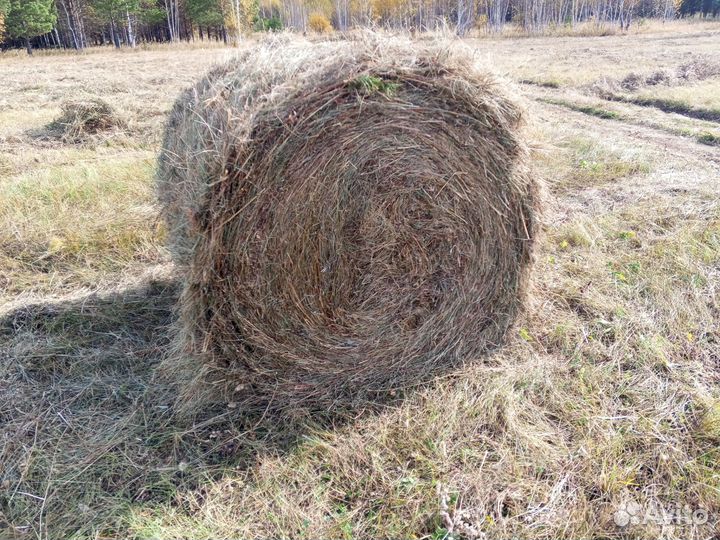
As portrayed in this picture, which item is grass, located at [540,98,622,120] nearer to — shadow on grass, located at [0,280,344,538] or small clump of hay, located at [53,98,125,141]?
small clump of hay, located at [53,98,125,141]

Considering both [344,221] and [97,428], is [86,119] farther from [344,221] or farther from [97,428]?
[344,221]

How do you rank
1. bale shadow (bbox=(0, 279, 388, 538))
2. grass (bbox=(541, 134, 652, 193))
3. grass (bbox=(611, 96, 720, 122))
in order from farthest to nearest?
1. grass (bbox=(611, 96, 720, 122))
2. grass (bbox=(541, 134, 652, 193))
3. bale shadow (bbox=(0, 279, 388, 538))

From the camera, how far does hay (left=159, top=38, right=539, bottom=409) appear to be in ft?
9.05

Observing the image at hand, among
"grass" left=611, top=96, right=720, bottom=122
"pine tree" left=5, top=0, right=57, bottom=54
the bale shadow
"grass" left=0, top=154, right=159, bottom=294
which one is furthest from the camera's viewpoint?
"pine tree" left=5, top=0, right=57, bottom=54

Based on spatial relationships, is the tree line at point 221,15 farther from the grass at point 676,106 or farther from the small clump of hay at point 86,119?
the small clump of hay at point 86,119

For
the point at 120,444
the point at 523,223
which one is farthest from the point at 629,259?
the point at 120,444

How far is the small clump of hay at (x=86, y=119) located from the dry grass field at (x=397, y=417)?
3250 millimetres

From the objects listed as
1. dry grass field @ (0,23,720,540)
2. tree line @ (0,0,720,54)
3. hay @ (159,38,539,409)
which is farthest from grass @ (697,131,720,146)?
tree line @ (0,0,720,54)

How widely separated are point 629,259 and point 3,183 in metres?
7.09

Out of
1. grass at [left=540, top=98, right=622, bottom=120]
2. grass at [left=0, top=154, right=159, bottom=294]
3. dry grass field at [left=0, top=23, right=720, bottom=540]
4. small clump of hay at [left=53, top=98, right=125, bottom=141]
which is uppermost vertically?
small clump of hay at [left=53, top=98, right=125, bottom=141]

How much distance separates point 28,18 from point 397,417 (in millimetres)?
44467

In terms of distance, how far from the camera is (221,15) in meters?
43.6

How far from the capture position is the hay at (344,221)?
2.76m

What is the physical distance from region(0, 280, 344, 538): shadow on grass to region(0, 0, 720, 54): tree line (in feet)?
111
